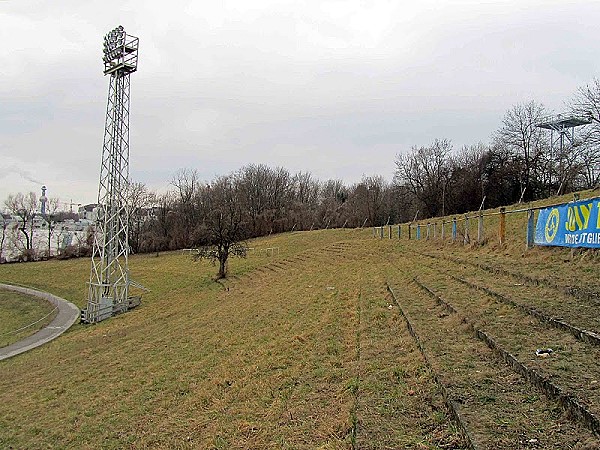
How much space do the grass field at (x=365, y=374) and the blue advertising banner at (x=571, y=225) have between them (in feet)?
1.02

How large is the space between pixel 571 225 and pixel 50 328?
24.7 m

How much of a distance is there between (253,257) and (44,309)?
18720 mm

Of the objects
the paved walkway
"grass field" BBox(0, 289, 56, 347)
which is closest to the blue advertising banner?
the paved walkway

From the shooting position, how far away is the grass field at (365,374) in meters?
3.88

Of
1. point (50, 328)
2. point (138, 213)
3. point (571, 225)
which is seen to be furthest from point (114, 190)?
point (138, 213)

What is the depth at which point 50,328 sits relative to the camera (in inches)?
998

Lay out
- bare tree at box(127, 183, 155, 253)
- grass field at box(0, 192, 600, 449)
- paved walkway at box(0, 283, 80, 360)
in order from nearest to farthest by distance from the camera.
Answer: grass field at box(0, 192, 600, 449) → paved walkway at box(0, 283, 80, 360) → bare tree at box(127, 183, 155, 253)

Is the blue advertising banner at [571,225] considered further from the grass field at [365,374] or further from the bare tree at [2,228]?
the bare tree at [2,228]

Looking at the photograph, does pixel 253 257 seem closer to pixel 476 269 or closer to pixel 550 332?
pixel 476 269

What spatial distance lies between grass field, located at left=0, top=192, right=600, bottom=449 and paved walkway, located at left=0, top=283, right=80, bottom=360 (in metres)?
6.17

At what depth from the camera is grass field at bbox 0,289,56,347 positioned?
24.4 metres

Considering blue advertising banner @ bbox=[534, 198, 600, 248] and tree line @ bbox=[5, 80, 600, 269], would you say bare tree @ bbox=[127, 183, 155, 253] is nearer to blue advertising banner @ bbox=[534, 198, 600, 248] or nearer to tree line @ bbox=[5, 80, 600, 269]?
tree line @ bbox=[5, 80, 600, 269]

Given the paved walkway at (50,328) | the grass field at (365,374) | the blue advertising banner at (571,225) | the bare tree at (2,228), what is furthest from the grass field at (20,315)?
the bare tree at (2,228)

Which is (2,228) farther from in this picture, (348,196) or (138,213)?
(348,196)
